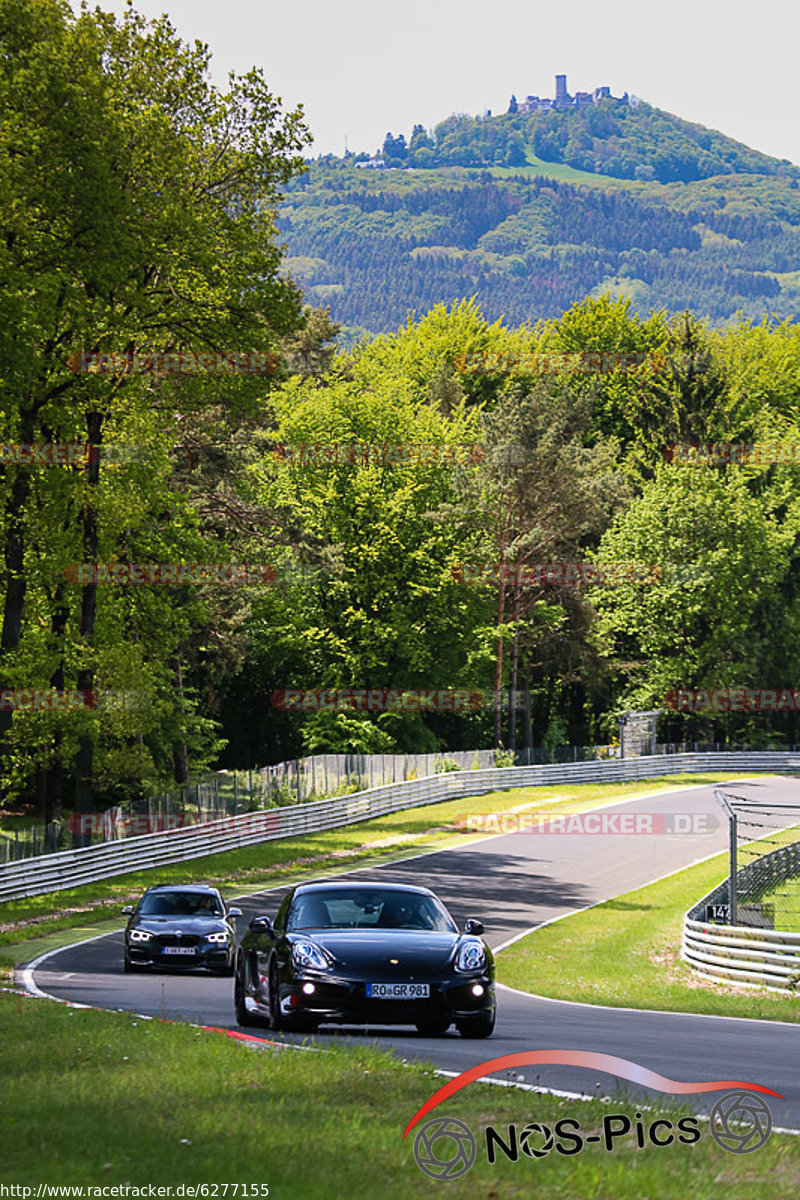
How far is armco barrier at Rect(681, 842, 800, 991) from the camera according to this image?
73.5ft

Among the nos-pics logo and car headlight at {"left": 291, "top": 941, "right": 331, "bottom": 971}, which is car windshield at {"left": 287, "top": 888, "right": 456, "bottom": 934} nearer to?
car headlight at {"left": 291, "top": 941, "right": 331, "bottom": 971}

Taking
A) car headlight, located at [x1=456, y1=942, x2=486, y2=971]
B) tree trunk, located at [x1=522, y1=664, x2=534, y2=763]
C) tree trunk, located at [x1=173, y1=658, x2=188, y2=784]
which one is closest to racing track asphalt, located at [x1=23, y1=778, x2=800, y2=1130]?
car headlight, located at [x1=456, y1=942, x2=486, y2=971]

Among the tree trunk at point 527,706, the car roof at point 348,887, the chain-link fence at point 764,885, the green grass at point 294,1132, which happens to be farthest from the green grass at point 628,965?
the tree trunk at point 527,706

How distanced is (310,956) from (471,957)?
4.44 feet

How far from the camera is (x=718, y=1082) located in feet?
31.5

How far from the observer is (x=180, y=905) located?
71.5 ft

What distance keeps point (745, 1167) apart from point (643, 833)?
41408mm

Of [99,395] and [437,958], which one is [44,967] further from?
[99,395]

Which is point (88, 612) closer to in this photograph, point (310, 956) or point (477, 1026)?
point (310, 956)

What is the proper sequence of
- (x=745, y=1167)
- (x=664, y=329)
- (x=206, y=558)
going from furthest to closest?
(x=664, y=329) → (x=206, y=558) → (x=745, y=1167)

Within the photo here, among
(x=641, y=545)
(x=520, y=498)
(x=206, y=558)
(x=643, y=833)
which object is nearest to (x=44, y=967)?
(x=206, y=558)

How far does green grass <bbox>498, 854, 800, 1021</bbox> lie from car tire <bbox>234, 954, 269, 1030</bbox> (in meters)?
7.61

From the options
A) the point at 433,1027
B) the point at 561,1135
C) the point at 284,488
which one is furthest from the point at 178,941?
the point at 284,488

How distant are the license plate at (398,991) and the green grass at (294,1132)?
135 centimetres
